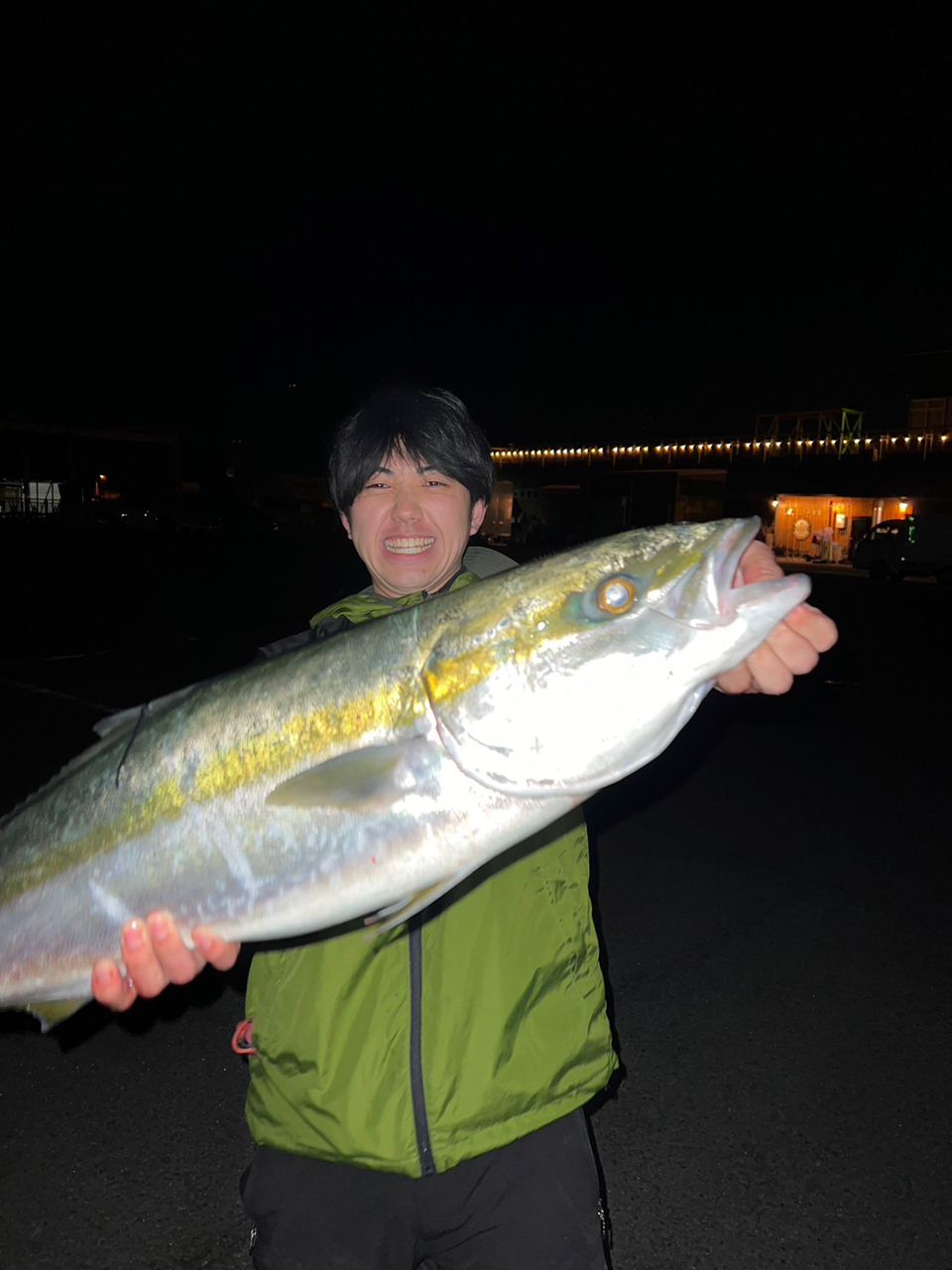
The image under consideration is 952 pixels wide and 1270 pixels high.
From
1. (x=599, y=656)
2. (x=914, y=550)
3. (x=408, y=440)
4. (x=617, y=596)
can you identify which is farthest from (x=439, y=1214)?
(x=914, y=550)

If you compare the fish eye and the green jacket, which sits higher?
the fish eye

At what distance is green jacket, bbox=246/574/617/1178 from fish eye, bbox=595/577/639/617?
61 cm

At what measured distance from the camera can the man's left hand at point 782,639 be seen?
1788mm

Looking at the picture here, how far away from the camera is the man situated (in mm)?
1756

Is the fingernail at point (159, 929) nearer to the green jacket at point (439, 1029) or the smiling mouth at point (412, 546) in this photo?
the green jacket at point (439, 1029)

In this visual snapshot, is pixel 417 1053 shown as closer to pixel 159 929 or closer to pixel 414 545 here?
pixel 159 929

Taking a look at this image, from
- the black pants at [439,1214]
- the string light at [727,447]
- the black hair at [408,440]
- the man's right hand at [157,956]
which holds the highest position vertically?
the black hair at [408,440]

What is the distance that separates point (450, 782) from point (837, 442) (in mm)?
35747

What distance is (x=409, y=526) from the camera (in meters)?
2.29

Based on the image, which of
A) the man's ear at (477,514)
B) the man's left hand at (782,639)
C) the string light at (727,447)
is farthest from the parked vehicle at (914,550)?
the man's left hand at (782,639)

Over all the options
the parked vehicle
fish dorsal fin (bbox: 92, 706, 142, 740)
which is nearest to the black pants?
fish dorsal fin (bbox: 92, 706, 142, 740)

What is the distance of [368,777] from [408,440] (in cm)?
106

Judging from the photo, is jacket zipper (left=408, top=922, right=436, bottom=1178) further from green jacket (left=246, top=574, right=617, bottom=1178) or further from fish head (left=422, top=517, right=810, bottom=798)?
fish head (left=422, top=517, right=810, bottom=798)

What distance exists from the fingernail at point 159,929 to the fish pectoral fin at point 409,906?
467 millimetres
